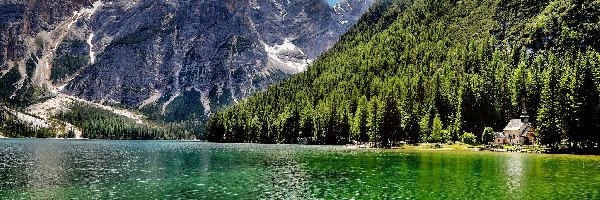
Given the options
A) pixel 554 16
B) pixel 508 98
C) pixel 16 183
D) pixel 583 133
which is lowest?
pixel 16 183

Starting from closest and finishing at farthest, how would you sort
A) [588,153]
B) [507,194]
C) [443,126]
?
[507,194]
[588,153]
[443,126]

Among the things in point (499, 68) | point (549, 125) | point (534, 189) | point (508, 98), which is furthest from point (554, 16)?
point (534, 189)

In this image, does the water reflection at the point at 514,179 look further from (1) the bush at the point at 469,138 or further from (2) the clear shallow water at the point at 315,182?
(1) the bush at the point at 469,138

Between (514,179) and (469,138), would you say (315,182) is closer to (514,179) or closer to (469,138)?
(514,179)

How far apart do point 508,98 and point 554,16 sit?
195 feet

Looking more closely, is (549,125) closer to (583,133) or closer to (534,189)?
(583,133)

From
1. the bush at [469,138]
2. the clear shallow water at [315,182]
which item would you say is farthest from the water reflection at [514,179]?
the bush at [469,138]

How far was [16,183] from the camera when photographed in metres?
56.5

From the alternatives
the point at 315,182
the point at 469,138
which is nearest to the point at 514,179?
the point at 315,182

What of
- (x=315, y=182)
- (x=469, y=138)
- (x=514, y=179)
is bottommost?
(x=315, y=182)

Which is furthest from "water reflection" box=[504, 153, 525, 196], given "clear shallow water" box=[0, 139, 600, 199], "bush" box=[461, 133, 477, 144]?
"bush" box=[461, 133, 477, 144]

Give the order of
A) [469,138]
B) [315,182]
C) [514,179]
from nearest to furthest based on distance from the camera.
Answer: [315,182] < [514,179] < [469,138]

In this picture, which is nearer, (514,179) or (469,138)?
(514,179)

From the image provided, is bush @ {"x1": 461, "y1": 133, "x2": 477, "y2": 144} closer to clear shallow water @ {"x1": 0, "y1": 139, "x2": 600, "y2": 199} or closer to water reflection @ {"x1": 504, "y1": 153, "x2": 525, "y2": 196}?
clear shallow water @ {"x1": 0, "y1": 139, "x2": 600, "y2": 199}
